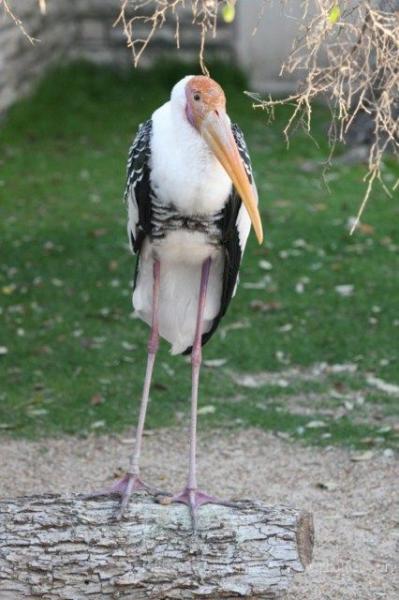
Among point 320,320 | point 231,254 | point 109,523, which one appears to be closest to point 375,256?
point 320,320

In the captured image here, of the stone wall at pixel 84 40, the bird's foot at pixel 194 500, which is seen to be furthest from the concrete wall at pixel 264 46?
the bird's foot at pixel 194 500

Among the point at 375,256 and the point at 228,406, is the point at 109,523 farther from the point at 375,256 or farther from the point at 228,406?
the point at 375,256

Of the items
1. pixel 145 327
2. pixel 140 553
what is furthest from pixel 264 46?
pixel 140 553

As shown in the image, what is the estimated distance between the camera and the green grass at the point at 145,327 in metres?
6.14

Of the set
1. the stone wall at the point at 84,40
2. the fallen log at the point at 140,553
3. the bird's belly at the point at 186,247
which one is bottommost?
the stone wall at the point at 84,40

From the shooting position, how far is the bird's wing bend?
412cm

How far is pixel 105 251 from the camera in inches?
328

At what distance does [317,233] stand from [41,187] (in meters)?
2.74

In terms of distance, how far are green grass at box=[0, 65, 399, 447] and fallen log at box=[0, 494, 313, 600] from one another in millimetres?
1916

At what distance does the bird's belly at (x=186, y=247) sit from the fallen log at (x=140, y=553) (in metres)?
1.01

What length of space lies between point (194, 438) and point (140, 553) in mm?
705

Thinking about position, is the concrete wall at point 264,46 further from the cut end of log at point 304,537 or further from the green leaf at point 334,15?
the cut end of log at point 304,537

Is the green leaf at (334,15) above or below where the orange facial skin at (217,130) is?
above

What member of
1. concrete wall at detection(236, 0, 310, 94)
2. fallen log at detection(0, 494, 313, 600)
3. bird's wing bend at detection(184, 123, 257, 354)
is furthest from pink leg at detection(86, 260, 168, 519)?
concrete wall at detection(236, 0, 310, 94)
